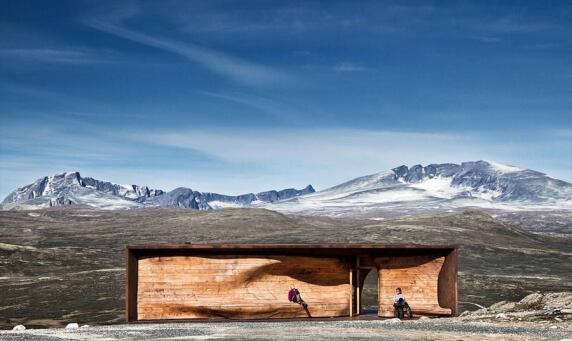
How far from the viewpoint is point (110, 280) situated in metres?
52.2

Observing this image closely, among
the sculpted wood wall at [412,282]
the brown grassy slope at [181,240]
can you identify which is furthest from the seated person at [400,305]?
the brown grassy slope at [181,240]

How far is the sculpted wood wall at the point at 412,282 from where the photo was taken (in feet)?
93.0

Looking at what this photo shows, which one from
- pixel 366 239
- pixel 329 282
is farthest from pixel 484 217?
pixel 329 282

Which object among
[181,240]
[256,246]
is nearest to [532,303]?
[256,246]

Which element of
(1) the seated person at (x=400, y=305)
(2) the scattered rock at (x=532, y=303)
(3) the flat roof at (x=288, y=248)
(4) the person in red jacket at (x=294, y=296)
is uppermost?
(3) the flat roof at (x=288, y=248)

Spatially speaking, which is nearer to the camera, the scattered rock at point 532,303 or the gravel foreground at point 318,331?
the gravel foreground at point 318,331

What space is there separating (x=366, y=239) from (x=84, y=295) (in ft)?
188

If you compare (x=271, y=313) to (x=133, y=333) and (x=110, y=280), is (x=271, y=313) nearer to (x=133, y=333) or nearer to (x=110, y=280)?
(x=133, y=333)

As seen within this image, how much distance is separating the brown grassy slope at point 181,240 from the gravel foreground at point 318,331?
12.6 m

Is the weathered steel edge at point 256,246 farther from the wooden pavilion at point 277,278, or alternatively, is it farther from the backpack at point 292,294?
the backpack at point 292,294

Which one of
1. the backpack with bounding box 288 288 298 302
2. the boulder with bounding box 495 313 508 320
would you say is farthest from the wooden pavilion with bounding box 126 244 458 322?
the boulder with bounding box 495 313 508 320

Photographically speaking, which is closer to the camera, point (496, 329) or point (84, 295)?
point (496, 329)

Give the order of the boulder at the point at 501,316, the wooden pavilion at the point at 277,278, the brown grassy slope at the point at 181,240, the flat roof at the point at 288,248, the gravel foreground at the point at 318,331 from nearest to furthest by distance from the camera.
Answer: the gravel foreground at the point at 318,331, the flat roof at the point at 288,248, the wooden pavilion at the point at 277,278, the boulder at the point at 501,316, the brown grassy slope at the point at 181,240

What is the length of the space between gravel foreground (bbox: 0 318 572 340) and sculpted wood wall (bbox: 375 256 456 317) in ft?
8.18
